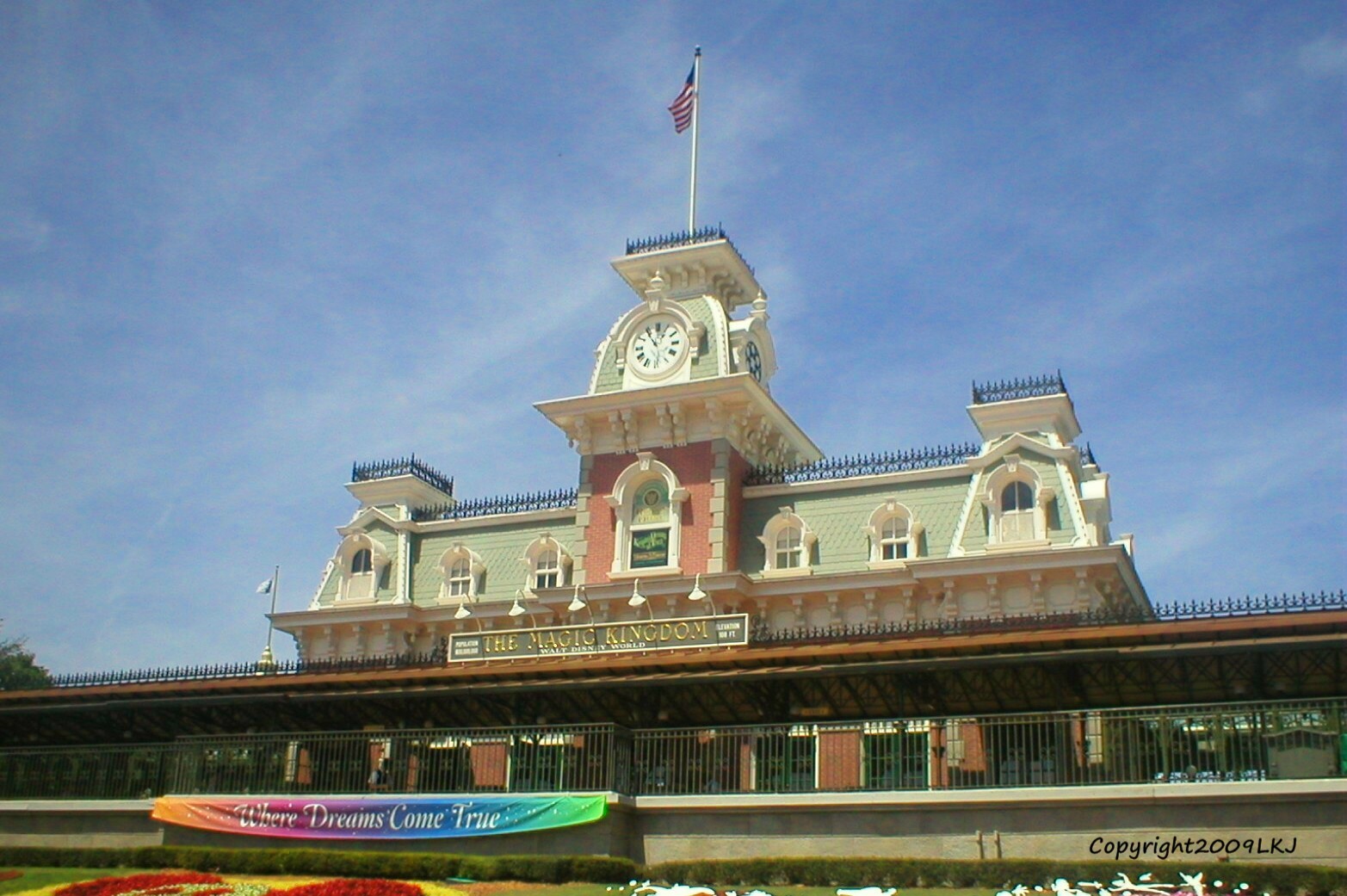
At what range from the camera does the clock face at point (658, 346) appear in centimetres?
4409

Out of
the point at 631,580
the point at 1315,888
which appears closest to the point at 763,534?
the point at 631,580

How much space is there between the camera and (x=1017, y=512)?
38.5m

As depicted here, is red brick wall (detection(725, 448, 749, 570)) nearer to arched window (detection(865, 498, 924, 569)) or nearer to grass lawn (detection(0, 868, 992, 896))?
arched window (detection(865, 498, 924, 569))

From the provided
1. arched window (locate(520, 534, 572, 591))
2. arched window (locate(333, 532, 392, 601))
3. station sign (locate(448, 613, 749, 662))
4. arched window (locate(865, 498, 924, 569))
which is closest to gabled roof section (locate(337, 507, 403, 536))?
arched window (locate(333, 532, 392, 601))

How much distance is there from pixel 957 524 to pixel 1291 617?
1325 centimetres

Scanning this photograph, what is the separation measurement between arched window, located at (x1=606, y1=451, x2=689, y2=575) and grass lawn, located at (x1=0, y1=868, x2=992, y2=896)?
14727 mm

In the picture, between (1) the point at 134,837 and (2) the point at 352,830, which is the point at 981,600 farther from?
(1) the point at 134,837

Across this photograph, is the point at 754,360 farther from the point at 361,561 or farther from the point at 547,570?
the point at 361,561

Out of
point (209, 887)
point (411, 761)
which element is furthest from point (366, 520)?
point (209, 887)

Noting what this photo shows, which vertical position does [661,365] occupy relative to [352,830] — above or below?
above

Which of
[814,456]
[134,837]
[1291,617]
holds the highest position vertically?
[814,456]

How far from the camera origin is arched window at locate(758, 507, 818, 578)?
4125cm

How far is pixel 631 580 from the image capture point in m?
41.2

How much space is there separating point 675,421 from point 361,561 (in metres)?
12.5
